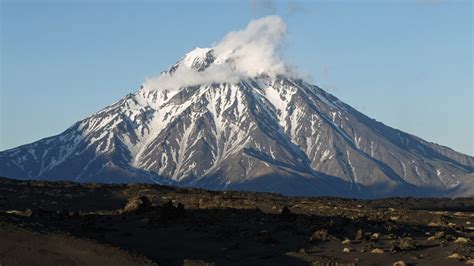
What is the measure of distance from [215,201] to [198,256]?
75.5 ft

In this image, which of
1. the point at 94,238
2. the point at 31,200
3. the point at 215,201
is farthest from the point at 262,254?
the point at 31,200

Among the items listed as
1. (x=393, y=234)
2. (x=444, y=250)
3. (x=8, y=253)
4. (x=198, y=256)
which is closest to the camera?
(x=8, y=253)

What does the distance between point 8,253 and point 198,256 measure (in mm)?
7990

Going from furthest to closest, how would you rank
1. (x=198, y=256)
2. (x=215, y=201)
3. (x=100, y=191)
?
(x=100, y=191), (x=215, y=201), (x=198, y=256)

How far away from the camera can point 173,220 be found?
43969 mm

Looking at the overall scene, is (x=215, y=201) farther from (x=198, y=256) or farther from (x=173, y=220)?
(x=198, y=256)

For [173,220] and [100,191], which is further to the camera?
[100,191]

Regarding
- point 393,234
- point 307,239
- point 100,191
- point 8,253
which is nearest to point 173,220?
point 307,239

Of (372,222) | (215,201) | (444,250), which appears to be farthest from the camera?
(215,201)

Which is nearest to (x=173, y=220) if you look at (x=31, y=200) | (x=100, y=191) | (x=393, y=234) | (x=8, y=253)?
(x=393, y=234)

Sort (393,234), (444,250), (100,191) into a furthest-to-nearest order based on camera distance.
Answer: (100,191)
(393,234)
(444,250)

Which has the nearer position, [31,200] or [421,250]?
[421,250]

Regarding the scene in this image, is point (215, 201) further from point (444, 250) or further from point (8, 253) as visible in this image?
point (8, 253)

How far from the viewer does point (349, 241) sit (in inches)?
1566
